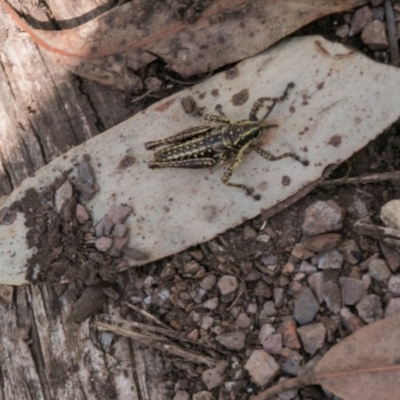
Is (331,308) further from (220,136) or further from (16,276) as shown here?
(16,276)

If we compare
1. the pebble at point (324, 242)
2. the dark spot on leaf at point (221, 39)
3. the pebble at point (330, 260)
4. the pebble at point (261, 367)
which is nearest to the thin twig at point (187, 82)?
the dark spot on leaf at point (221, 39)

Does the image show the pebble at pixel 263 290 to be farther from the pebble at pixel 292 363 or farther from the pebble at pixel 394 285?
the pebble at pixel 394 285

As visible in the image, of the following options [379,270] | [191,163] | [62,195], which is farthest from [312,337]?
[62,195]

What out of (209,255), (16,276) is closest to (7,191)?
(16,276)

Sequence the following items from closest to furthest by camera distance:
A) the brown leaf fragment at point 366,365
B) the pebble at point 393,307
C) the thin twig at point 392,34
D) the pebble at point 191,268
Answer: the brown leaf fragment at point 366,365 → the pebble at point 393,307 → the thin twig at point 392,34 → the pebble at point 191,268

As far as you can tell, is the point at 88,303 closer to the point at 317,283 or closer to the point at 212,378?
the point at 212,378

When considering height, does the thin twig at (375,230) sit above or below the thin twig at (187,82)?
below
